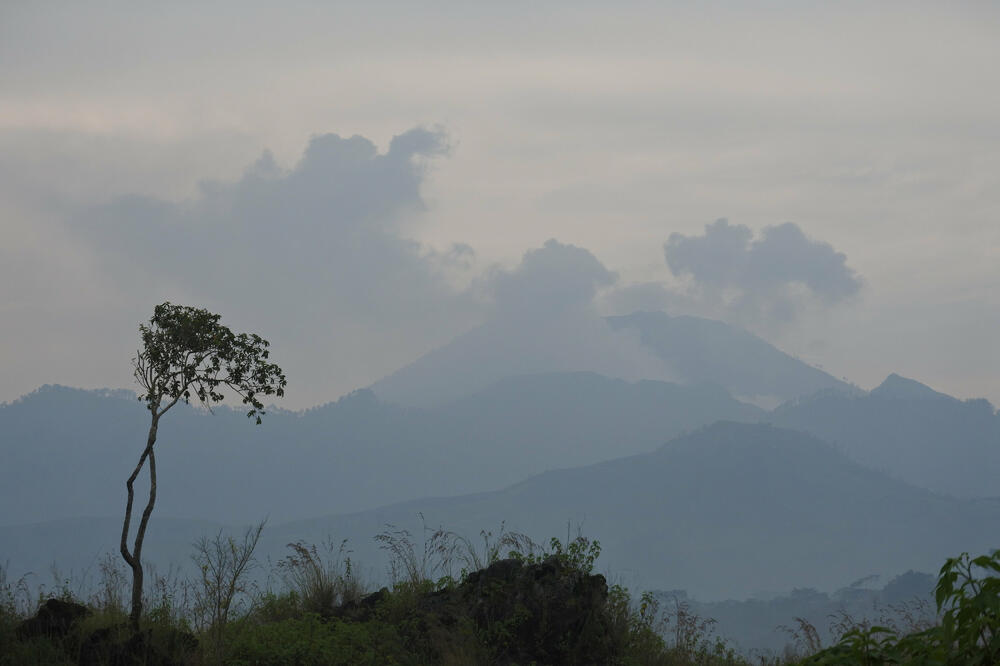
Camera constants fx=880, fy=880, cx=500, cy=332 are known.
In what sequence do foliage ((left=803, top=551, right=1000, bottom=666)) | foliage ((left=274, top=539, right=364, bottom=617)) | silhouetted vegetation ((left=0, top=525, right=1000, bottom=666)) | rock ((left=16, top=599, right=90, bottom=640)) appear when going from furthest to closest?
1. foliage ((left=274, top=539, right=364, bottom=617))
2. rock ((left=16, top=599, right=90, bottom=640))
3. silhouetted vegetation ((left=0, top=525, right=1000, bottom=666))
4. foliage ((left=803, top=551, right=1000, bottom=666))

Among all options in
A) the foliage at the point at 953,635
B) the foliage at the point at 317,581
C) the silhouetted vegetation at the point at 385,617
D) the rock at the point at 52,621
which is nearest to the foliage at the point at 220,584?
the silhouetted vegetation at the point at 385,617

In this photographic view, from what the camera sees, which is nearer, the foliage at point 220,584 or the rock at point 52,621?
the rock at point 52,621

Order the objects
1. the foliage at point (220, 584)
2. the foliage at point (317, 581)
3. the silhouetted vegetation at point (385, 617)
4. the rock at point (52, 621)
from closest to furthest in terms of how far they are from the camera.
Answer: the silhouetted vegetation at point (385, 617), the rock at point (52, 621), the foliage at point (220, 584), the foliage at point (317, 581)

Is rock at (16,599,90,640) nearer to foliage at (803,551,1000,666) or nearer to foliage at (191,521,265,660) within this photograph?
foliage at (191,521,265,660)

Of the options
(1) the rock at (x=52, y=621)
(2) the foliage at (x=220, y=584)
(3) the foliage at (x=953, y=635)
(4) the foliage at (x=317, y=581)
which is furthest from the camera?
(4) the foliage at (x=317, y=581)

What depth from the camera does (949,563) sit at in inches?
105

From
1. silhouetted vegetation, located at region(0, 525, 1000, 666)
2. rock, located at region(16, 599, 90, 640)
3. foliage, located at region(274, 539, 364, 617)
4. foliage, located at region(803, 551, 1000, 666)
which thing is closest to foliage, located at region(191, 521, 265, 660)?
silhouetted vegetation, located at region(0, 525, 1000, 666)

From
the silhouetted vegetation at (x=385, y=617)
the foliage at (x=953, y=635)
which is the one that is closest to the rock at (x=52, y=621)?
the silhouetted vegetation at (x=385, y=617)

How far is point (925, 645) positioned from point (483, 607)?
9631 millimetres

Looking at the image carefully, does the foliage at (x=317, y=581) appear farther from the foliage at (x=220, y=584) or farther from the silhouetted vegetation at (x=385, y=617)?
the foliage at (x=220, y=584)

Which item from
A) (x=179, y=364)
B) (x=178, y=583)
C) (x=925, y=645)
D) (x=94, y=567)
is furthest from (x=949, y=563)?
(x=94, y=567)

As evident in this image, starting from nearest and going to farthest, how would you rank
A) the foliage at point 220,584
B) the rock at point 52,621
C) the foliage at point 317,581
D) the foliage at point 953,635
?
the foliage at point 953,635 < the rock at point 52,621 < the foliage at point 220,584 < the foliage at point 317,581

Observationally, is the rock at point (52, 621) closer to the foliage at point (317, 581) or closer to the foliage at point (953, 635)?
the foliage at point (317, 581)

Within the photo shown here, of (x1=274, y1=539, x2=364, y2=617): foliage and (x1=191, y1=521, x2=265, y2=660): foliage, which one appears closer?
(x1=191, y1=521, x2=265, y2=660): foliage
